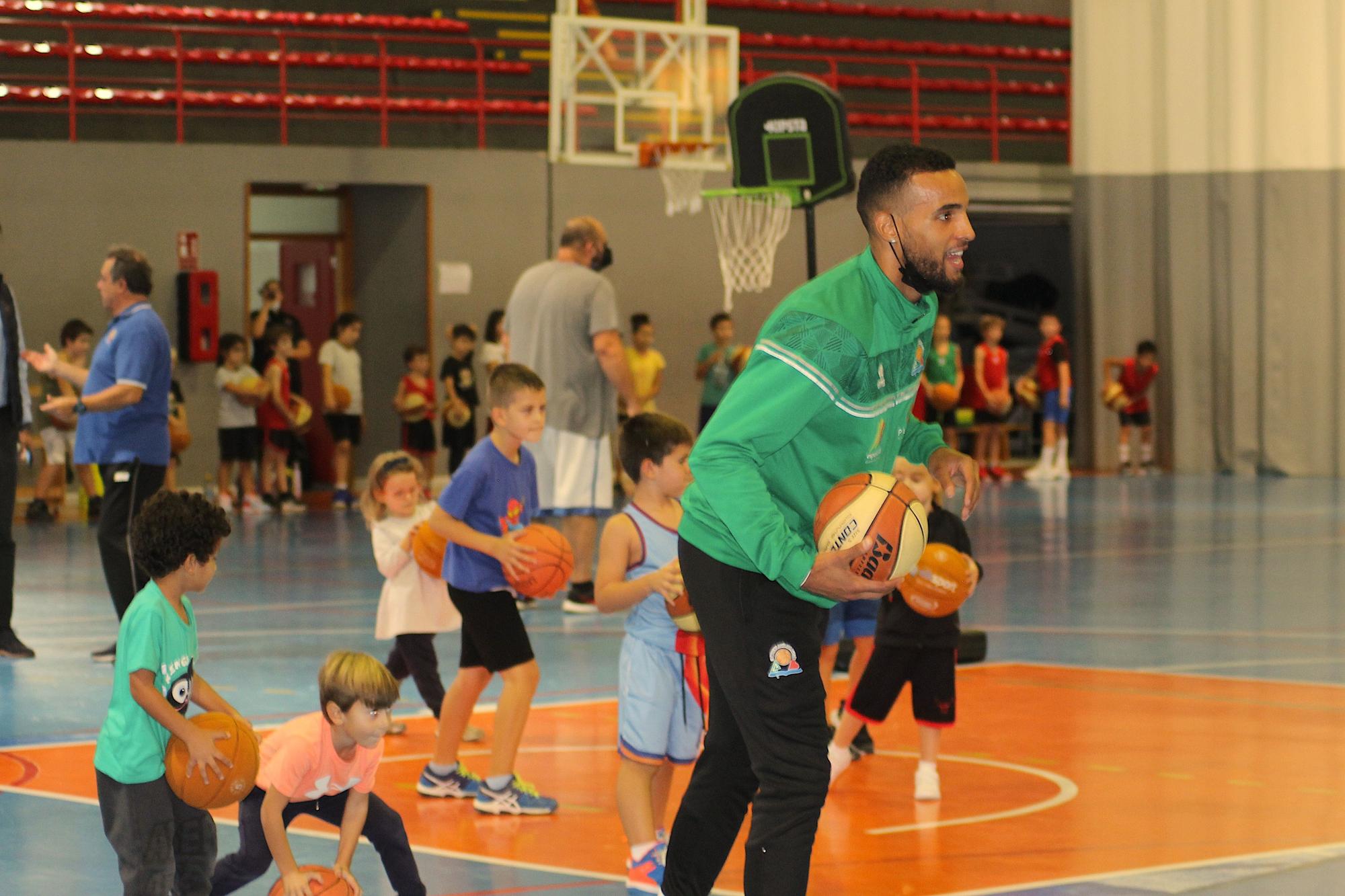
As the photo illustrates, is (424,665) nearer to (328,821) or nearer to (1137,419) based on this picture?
(328,821)

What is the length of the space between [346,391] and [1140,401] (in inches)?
378

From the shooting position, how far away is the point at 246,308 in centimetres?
1720

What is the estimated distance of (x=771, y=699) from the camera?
3520mm

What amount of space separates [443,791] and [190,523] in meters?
1.98

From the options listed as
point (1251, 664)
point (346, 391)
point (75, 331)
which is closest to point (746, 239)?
point (346, 391)

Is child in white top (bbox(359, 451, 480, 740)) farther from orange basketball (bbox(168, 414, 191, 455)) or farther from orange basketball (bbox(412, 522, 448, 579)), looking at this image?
orange basketball (bbox(168, 414, 191, 455))

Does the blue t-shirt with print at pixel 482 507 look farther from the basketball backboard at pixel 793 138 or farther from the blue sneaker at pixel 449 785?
the basketball backboard at pixel 793 138

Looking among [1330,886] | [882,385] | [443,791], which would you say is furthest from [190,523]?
[1330,886]

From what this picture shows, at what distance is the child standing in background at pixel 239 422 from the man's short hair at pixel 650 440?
1117 centimetres

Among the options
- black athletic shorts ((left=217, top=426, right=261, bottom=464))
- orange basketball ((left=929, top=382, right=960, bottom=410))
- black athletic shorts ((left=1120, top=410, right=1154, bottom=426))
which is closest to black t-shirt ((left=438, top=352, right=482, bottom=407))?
black athletic shorts ((left=217, top=426, right=261, bottom=464))

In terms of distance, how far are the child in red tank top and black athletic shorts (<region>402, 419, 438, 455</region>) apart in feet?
28.0

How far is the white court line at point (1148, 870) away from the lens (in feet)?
15.0

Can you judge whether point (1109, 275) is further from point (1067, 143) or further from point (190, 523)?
point (190, 523)

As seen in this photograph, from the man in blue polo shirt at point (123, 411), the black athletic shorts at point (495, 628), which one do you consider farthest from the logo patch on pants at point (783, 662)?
the man in blue polo shirt at point (123, 411)
